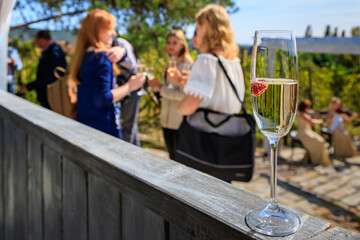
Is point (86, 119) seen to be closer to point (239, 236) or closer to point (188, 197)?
point (188, 197)

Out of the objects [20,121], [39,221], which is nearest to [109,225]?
[39,221]

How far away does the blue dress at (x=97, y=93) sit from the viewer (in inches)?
88.4

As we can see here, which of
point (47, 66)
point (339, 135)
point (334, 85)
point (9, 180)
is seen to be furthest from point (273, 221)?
point (334, 85)

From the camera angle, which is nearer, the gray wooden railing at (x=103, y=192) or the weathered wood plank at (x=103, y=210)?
the gray wooden railing at (x=103, y=192)

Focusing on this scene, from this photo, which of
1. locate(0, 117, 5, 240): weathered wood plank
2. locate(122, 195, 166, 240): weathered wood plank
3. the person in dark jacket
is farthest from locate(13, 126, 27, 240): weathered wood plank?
the person in dark jacket

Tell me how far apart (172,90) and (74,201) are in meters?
1.76

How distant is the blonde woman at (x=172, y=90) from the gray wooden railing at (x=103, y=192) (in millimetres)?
1172

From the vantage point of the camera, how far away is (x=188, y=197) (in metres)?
0.80

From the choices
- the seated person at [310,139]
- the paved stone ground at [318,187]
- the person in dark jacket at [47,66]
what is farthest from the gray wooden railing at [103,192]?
the seated person at [310,139]

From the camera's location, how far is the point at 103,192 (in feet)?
3.60

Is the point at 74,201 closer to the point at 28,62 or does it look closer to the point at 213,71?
the point at 213,71

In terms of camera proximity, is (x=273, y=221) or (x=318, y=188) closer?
(x=273, y=221)

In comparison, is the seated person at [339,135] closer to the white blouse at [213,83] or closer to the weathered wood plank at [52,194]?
the white blouse at [213,83]

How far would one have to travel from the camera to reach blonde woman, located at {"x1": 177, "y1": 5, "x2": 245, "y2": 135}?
199 centimetres
